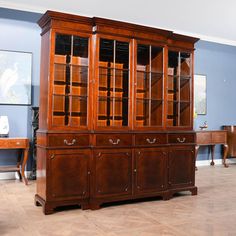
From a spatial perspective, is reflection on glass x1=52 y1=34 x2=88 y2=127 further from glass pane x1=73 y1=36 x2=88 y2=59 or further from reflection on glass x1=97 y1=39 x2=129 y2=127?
reflection on glass x1=97 y1=39 x2=129 y2=127

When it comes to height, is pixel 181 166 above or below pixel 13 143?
below

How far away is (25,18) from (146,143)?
3.29 m

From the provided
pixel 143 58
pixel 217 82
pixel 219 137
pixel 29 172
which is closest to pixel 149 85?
pixel 143 58

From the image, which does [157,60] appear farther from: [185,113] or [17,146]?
[17,146]

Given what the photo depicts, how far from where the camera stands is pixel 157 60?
4.17 meters

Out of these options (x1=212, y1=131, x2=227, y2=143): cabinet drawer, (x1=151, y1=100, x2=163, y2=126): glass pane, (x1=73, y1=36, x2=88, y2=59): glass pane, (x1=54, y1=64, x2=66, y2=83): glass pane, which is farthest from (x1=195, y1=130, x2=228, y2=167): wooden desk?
(x1=54, y1=64, x2=66, y2=83): glass pane

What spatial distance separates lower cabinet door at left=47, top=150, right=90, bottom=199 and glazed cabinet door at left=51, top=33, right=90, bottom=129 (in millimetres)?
323

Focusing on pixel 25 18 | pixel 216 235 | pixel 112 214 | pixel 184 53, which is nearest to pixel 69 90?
pixel 112 214

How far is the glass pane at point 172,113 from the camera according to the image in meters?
4.30

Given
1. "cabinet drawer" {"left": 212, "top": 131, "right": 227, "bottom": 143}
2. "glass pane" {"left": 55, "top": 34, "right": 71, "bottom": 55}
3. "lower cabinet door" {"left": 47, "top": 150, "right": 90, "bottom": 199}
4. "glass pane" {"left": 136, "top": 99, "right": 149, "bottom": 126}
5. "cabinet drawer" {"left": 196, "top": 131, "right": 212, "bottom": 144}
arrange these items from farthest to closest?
"cabinet drawer" {"left": 212, "top": 131, "right": 227, "bottom": 143}, "cabinet drawer" {"left": 196, "top": 131, "right": 212, "bottom": 144}, "glass pane" {"left": 136, "top": 99, "right": 149, "bottom": 126}, "glass pane" {"left": 55, "top": 34, "right": 71, "bottom": 55}, "lower cabinet door" {"left": 47, "top": 150, "right": 90, "bottom": 199}

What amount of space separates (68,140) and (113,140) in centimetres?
55

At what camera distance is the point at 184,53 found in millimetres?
4402

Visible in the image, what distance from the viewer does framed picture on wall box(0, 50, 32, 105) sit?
538 centimetres

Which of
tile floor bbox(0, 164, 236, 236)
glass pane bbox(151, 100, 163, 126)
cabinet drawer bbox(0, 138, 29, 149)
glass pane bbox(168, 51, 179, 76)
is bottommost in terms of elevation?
tile floor bbox(0, 164, 236, 236)
